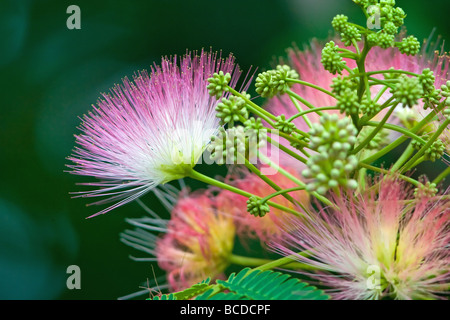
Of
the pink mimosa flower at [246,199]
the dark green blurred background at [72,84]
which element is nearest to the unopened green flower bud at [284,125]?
the pink mimosa flower at [246,199]

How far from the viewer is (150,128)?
4.29 ft

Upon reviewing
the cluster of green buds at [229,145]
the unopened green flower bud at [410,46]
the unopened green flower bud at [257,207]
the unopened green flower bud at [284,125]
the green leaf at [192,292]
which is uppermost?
the unopened green flower bud at [410,46]

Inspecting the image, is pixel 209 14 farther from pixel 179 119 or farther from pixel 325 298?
pixel 325 298

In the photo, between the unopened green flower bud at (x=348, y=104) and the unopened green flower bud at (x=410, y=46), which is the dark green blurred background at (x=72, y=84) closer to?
the unopened green flower bud at (x=410, y=46)

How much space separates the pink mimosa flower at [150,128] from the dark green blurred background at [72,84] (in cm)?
164

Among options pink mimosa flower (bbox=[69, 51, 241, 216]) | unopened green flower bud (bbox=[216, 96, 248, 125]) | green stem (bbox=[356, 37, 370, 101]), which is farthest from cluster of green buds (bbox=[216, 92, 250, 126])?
green stem (bbox=[356, 37, 370, 101])

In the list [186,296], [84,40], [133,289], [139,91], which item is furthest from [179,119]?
[84,40]

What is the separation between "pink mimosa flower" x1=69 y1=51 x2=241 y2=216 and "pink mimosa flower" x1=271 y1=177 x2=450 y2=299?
337mm

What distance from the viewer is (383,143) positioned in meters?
1.40

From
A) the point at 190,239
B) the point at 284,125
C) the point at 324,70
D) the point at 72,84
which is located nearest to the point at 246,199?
the point at 190,239

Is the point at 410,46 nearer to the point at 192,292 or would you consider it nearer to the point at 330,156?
the point at 330,156

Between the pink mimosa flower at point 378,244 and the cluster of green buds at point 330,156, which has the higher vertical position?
the cluster of green buds at point 330,156

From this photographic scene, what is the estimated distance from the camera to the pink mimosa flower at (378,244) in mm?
1128

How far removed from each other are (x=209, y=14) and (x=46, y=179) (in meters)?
1.33
